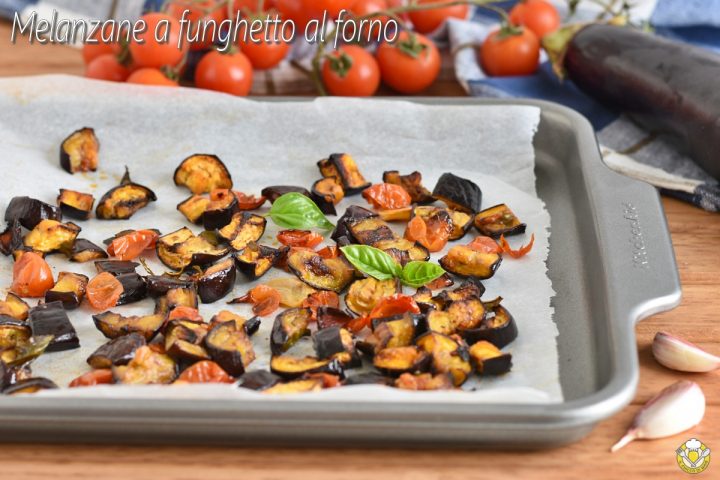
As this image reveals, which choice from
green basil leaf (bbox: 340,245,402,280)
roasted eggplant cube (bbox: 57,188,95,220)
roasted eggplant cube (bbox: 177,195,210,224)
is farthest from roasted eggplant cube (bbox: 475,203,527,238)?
roasted eggplant cube (bbox: 57,188,95,220)

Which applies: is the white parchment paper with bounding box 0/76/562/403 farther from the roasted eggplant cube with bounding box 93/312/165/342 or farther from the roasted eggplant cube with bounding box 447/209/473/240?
the roasted eggplant cube with bounding box 93/312/165/342

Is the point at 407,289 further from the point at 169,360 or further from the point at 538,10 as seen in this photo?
the point at 538,10

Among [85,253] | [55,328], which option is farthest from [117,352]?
[85,253]

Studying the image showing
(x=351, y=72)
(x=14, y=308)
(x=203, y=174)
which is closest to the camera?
(x=14, y=308)

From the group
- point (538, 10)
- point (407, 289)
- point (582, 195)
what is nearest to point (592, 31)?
point (538, 10)

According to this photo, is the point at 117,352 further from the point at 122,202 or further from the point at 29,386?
the point at 122,202
